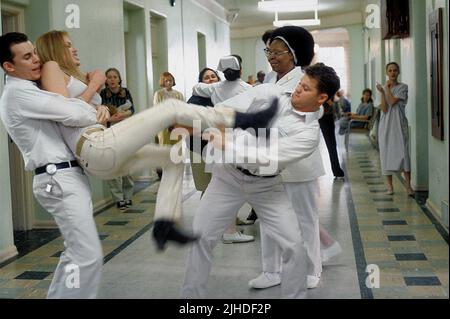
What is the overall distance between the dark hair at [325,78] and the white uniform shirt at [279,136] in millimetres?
122

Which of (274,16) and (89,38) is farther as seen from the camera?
(89,38)

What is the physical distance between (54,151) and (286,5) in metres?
1.75

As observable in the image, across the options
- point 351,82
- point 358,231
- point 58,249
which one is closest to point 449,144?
point 358,231

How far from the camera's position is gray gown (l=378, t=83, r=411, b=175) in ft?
17.6

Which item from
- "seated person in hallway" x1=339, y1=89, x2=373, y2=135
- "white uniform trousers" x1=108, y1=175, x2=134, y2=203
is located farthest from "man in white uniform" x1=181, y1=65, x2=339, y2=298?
"seated person in hallway" x1=339, y1=89, x2=373, y2=135

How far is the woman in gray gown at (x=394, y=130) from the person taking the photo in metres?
5.36

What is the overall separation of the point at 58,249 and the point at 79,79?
66.1 inches

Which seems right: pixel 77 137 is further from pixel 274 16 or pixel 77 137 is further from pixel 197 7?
pixel 274 16

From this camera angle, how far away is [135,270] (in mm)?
3109

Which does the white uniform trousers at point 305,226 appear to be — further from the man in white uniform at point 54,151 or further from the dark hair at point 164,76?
the man in white uniform at point 54,151

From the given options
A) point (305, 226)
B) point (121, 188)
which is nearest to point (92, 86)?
point (305, 226)

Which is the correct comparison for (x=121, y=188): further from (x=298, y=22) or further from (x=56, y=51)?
(x=56, y=51)

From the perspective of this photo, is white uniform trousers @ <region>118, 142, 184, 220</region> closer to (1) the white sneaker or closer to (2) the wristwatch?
(2) the wristwatch

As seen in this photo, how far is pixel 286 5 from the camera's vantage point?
3.54m
